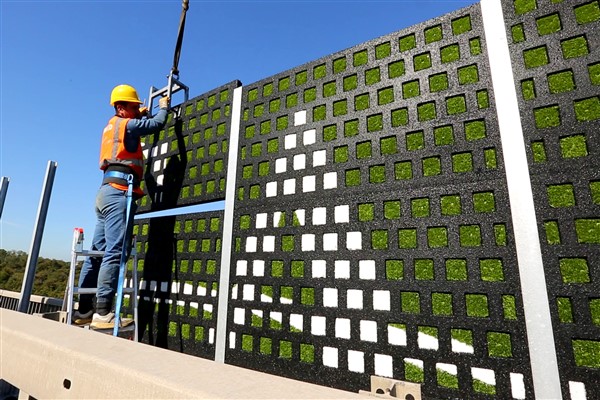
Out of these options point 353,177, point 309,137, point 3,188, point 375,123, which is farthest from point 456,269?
point 3,188

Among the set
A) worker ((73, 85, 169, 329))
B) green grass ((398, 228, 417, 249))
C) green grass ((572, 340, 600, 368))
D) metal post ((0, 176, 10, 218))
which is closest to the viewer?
green grass ((572, 340, 600, 368))

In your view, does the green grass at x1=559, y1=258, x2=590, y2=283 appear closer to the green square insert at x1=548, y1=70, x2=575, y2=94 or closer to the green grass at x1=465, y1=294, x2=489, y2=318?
the green grass at x1=465, y1=294, x2=489, y2=318

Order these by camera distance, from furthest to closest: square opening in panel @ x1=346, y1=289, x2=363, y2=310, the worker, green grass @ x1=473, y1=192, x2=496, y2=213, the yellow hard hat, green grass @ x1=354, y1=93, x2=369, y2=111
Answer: the yellow hard hat < the worker < green grass @ x1=354, y1=93, x2=369, y2=111 < square opening in panel @ x1=346, y1=289, x2=363, y2=310 < green grass @ x1=473, y1=192, x2=496, y2=213

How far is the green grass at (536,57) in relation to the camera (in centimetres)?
173

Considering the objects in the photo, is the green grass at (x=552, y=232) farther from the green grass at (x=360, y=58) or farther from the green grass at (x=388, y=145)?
the green grass at (x=360, y=58)

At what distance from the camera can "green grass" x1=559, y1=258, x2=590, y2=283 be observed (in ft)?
4.83

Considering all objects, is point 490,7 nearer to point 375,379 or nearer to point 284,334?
point 375,379

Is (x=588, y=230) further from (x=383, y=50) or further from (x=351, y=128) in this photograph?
(x=383, y=50)

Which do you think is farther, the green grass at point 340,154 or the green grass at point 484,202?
the green grass at point 340,154

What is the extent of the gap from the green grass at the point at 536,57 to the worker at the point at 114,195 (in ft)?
9.69

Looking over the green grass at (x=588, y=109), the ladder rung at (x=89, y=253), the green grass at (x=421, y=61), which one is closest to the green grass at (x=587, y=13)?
the green grass at (x=588, y=109)

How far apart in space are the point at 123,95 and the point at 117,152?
0.61 m

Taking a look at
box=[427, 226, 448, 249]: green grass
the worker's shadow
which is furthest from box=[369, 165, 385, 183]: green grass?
the worker's shadow

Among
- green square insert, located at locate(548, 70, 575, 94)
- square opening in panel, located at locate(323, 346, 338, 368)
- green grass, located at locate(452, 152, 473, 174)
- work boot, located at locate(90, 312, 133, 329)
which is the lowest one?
square opening in panel, located at locate(323, 346, 338, 368)
